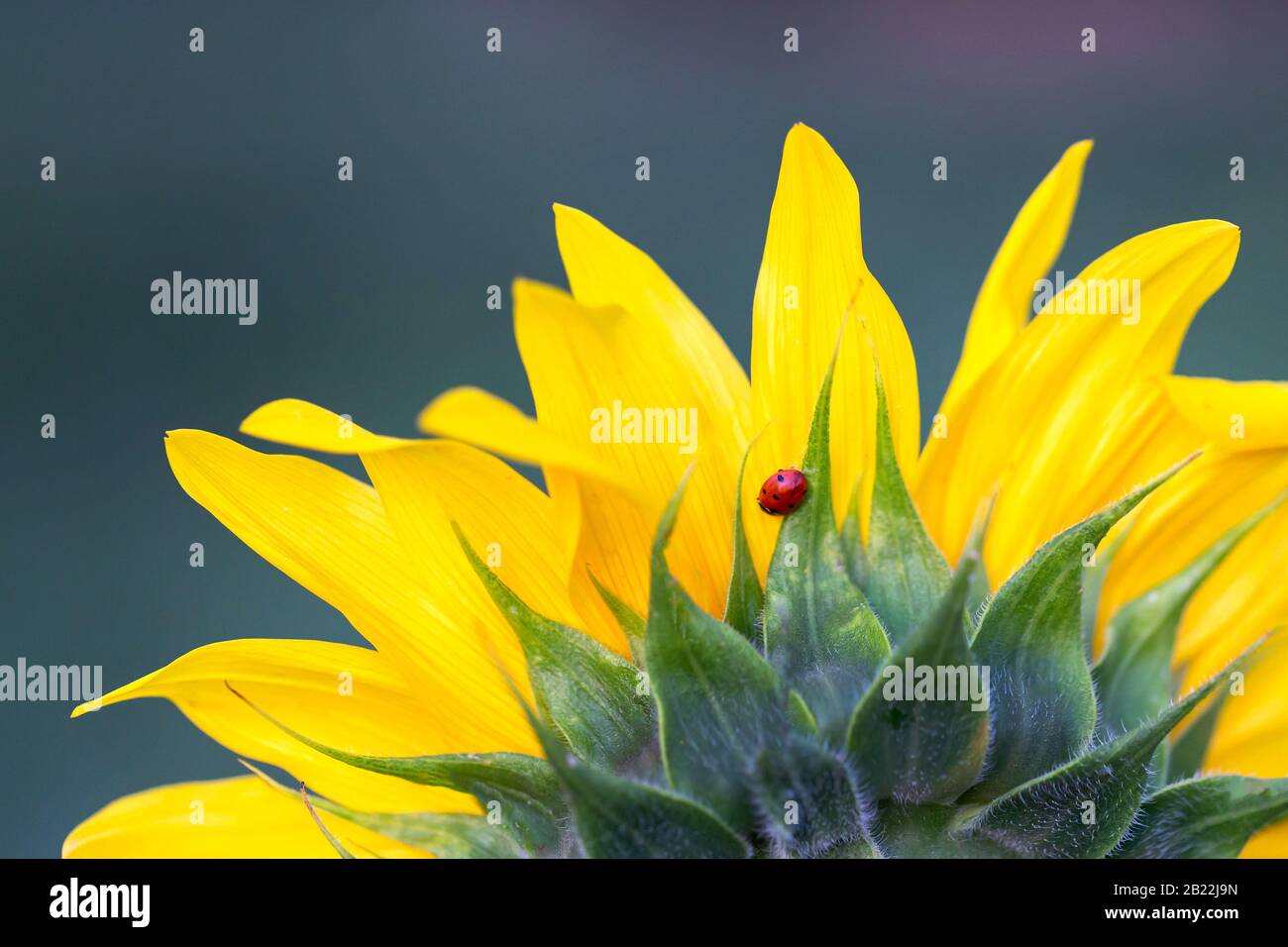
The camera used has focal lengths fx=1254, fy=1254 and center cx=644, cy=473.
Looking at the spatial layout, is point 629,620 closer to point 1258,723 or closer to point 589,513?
point 589,513

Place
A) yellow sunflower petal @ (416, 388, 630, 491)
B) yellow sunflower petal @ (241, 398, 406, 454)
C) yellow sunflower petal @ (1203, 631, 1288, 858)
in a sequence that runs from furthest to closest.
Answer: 1. yellow sunflower petal @ (1203, 631, 1288, 858)
2. yellow sunflower petal @ (241, 398, 406, 454)
3. yellow sunflower petal @ (416, 388, 630, 491)

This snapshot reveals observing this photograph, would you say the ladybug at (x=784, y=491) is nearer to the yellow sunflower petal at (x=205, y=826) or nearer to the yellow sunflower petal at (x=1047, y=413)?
the yellow sunflower petal at (x=1047, y=413)

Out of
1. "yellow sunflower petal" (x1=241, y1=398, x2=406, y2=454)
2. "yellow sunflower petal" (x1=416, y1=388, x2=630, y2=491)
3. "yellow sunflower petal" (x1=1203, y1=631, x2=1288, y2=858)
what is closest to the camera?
"yellow sunflower petal" (x1=416, y1=388, x2=630, y2=491)

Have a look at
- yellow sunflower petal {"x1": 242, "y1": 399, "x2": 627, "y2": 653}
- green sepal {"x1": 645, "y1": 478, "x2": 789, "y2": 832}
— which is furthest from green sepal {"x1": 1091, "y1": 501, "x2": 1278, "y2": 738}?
yellow sunflower petal {"x1": 242, "y1": 399, "x2": 627, "y2": 653}

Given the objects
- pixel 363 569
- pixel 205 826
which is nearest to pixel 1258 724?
pixel 363 569

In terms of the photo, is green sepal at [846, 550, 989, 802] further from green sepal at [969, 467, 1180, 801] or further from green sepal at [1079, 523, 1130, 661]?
green sepal at [1079, 523, 1130, 661]

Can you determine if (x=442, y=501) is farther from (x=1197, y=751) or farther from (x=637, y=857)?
(x=1197, y=751)

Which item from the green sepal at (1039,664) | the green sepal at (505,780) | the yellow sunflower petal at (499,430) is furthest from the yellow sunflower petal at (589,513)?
the green sepal at (1039,664)
